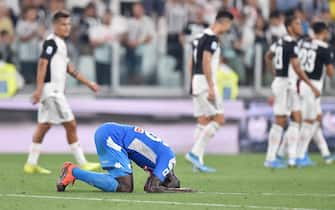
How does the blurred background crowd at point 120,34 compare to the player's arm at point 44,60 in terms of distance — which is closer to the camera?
the player's arm at point 44,60

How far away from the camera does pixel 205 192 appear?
14297mm

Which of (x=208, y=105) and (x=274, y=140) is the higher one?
(x=208, y=105)

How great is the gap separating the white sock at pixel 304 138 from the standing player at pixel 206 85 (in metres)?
2.53

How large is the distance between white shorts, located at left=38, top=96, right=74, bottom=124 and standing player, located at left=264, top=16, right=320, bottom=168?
3552mm

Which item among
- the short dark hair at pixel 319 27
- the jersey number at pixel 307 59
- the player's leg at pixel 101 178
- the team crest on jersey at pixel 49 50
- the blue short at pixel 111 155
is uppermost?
the short dark hair at pixel 319 27

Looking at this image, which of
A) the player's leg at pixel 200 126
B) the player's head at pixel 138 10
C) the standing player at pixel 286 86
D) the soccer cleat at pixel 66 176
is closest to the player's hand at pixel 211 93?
the player's leg at pixel 200 126

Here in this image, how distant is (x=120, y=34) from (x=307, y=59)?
4334 millimetres

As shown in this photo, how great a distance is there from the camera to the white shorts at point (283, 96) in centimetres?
1938

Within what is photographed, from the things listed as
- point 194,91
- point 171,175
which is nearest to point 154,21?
point 194,91

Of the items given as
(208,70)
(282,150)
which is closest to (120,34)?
(282,150)

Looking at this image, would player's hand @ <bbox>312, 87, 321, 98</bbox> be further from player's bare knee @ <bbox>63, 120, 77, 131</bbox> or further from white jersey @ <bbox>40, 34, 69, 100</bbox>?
white jersey @ <bbox>40, 34, 69, 100</bbox>

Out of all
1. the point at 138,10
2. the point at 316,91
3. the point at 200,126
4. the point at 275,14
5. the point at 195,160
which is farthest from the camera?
the point at 275,14

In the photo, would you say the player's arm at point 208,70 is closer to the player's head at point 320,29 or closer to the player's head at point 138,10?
the player's head at point 320,29

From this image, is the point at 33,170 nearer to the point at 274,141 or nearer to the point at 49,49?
the point at 49,49
